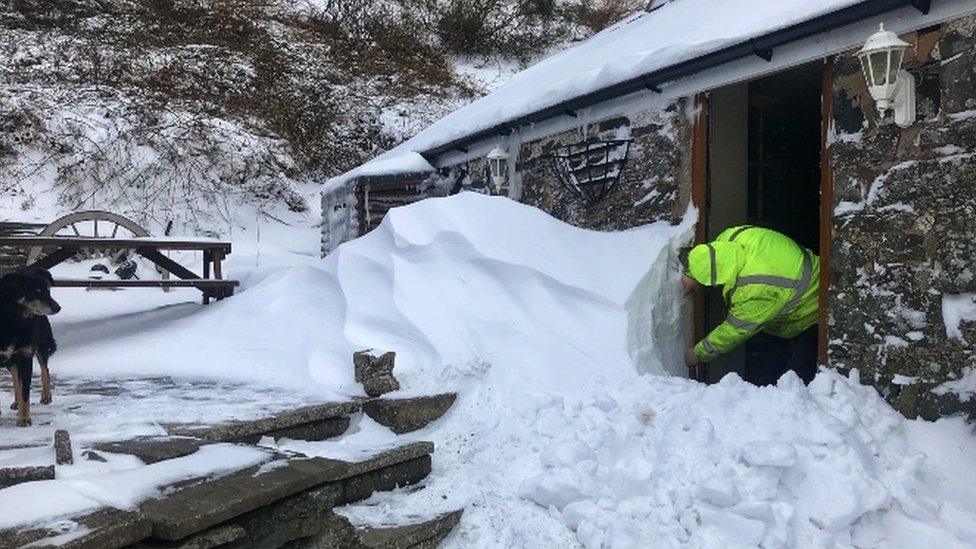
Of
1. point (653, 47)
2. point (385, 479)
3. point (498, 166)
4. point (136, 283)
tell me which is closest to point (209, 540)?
point (385, 479)

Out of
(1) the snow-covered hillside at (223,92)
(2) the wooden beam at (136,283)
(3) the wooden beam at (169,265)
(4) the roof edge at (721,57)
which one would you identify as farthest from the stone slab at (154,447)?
(1) the snow-covered hillside at (223,92)

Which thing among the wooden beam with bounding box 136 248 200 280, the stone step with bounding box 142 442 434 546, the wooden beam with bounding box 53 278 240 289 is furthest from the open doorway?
the wooden beam with bounding box 136 248 200 280

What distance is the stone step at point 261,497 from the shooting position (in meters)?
2.26

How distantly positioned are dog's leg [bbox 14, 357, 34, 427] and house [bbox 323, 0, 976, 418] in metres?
4.12

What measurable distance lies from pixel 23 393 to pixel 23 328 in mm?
416

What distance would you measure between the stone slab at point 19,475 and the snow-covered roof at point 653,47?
4.36 m

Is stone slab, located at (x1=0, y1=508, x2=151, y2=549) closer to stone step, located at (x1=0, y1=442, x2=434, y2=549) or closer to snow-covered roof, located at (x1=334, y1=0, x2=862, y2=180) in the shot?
stone step, located at (x1=0, y1=442, x2=434, y2=549)

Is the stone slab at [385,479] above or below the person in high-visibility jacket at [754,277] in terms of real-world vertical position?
below

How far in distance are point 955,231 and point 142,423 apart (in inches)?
165

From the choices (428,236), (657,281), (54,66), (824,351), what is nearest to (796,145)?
(657,281)

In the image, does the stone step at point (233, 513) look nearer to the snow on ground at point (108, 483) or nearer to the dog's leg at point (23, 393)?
the snow on ground at point (108, 483)

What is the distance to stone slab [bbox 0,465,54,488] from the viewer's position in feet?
8.18

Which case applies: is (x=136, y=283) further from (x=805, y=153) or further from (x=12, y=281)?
(x=805, y=153)

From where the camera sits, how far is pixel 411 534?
304cm
